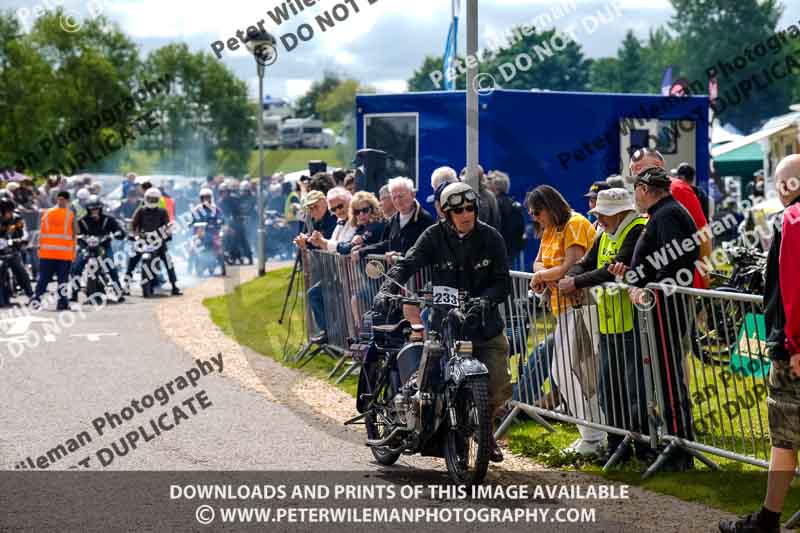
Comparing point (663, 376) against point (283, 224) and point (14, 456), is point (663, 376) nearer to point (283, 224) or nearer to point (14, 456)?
point (14, 456)

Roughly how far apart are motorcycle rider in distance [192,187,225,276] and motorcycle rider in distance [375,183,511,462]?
21.6 meters

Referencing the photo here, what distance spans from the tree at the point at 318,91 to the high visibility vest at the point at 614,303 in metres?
147

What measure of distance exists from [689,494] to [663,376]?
2.85ft

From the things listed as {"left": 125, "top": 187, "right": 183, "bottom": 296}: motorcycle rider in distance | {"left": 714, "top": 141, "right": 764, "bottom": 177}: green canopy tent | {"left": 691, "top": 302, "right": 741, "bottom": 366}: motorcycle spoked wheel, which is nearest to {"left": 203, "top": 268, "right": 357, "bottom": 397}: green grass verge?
{"left": 125, "top": 187, "right": 183, "bottom": 296}: motorcycle rider in distance

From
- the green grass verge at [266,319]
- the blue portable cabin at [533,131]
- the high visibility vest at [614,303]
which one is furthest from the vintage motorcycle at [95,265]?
the high visibility vest at [614,303]

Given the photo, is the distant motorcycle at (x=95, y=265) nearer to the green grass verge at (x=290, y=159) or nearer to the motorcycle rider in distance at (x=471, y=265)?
the motorcycle rider in distance at (x=471, y=265)

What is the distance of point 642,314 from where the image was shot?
803cm

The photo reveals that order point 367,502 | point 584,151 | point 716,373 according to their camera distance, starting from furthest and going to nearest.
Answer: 1. point 584,151
2. point 716,373
3. point 367,502

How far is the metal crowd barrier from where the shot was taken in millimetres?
7582

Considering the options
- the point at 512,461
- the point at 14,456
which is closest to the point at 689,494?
the point at 512,461

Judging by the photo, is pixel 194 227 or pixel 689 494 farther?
pixel 194 227

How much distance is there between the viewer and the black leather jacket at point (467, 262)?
817 cm

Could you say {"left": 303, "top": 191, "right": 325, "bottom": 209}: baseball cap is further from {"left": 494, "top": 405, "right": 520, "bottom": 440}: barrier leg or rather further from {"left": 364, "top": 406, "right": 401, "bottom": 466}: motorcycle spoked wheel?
{"left": 364, "top": 406, "right": 401, "bottom": 466}: motorcycle spoked wheel

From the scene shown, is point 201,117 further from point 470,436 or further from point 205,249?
point 470,436
